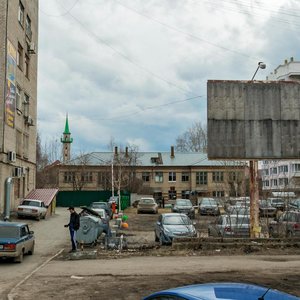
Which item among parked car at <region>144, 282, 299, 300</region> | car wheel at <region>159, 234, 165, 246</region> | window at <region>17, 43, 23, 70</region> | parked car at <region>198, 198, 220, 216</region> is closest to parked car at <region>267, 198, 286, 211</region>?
car wheel at <region>159, 234, 165, 246</region>

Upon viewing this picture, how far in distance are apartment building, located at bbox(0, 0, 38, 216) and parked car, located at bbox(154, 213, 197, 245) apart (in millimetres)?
15046

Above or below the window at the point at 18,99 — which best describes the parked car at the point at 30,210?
below

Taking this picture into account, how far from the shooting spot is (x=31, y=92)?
43906 millimetres

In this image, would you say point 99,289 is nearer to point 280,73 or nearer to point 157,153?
point 157,153

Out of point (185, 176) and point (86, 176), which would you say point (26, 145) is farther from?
point (185, 176)

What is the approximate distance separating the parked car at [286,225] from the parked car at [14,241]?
34.7 ft

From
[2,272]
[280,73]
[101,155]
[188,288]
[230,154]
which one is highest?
[280,73]

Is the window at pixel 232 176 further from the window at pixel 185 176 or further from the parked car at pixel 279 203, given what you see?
the parked car at pixel 279 203

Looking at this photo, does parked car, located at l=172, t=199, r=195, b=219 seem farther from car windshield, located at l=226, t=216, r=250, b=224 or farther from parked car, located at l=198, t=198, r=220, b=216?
car windshield, located at l=226, t=216, r=250, b=224

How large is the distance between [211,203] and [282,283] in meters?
31.0

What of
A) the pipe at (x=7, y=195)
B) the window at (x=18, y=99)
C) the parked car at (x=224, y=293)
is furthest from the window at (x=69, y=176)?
the parked car at (x=224, y=293)

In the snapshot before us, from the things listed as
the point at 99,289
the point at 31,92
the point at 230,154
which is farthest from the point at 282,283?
the point at 31,92

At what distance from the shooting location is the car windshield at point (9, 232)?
16.6m

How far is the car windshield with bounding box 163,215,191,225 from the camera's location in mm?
22016
